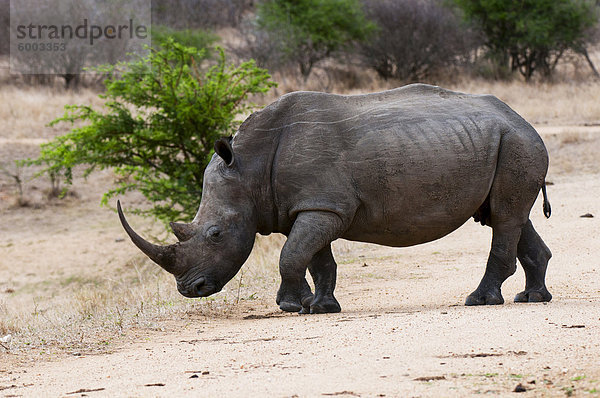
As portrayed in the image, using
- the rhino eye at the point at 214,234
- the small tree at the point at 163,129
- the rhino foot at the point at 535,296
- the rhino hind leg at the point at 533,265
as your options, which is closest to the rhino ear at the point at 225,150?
the rhino eye at the point at 214,234

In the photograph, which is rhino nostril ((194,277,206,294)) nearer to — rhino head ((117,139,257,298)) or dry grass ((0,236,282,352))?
rhino head ((117,139,257,298))

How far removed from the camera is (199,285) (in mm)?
7418

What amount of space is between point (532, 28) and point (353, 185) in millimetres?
28143

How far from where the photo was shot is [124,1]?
1537 inches

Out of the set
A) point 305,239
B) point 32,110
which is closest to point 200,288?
point 305,239

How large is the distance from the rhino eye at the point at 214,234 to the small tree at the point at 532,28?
89.8 feet

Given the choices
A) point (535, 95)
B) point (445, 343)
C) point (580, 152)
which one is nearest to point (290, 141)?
point (445, 343)

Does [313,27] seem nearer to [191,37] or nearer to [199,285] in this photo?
[191,37]

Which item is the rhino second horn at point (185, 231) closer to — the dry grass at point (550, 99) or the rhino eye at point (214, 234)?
the rhino eye at point (214, 234)

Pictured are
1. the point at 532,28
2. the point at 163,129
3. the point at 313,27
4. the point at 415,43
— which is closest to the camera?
the point at 163,129

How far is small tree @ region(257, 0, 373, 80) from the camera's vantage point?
1405 inches

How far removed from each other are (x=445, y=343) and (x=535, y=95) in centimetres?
2442

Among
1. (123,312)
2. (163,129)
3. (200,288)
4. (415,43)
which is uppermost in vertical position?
(200,288)

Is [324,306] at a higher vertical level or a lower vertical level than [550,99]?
higher
